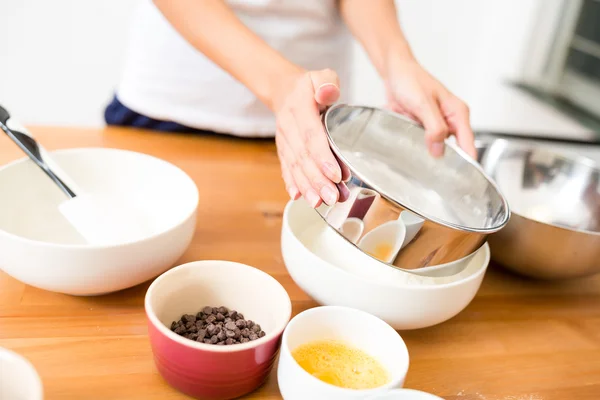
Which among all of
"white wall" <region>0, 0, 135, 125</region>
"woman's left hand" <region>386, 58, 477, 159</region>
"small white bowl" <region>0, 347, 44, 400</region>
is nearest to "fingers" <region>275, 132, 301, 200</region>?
"woman's left hand" <region>386, 58, 477, 159</region>

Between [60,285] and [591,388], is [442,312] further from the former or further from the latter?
[60,285]

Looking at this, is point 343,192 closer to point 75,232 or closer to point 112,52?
point 75,232

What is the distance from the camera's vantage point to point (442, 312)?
2.04ft

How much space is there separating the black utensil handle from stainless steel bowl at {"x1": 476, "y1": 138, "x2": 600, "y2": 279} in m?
0.55

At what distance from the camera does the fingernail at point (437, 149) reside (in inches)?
31.5

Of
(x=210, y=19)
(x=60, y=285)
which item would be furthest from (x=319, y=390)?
(x=210, y=19)

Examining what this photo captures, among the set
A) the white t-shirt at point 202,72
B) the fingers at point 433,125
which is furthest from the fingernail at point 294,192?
the white t-shirt at point 202,72

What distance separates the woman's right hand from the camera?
1.96ft

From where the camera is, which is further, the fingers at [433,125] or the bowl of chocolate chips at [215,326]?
the fingers at [433,125]

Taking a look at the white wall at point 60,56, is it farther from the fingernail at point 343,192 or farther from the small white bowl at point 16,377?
the small white bowl at point 16,377

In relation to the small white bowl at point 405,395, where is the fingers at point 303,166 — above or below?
above

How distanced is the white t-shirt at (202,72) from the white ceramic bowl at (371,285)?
456mm

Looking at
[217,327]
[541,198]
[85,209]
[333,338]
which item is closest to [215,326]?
[217,327]

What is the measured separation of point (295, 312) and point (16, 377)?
0.33 metres
